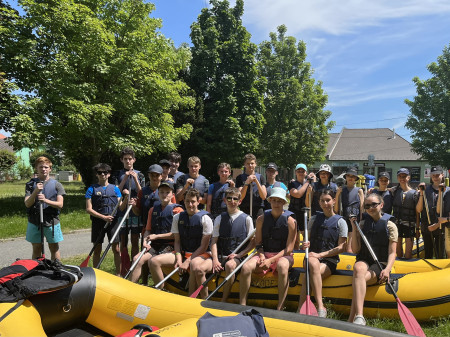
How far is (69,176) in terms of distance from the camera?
156 ft

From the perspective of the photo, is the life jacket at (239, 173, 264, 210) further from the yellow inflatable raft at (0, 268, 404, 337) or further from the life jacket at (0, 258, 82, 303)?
the life jacket at (0, 258, 82, 303)

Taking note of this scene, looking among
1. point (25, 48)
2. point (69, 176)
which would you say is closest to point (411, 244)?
point (25, 48)

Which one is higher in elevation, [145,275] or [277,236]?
[277,236]

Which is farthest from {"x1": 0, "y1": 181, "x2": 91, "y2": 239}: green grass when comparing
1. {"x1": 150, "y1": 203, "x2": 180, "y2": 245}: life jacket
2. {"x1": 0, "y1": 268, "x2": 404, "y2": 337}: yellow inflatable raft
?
{"x1": 0, "y1": 268, "x2": 404, "y2": 337}: yellow inflatable raft

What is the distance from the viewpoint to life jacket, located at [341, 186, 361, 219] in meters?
6.17

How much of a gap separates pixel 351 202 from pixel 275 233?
2.20 m

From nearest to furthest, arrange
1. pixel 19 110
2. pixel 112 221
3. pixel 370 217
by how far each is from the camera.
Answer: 1. pixel 370 217
2. pixel 112 221
3. pixel 19 110

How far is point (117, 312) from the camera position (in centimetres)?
360

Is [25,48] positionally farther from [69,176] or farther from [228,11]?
[69,176]

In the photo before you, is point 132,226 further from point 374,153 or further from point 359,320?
point 374,153

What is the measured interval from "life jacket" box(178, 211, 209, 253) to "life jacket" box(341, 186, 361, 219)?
279cm

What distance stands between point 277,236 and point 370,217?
4.28 feet

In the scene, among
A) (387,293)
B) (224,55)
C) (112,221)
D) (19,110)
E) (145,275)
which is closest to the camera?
(387,293)

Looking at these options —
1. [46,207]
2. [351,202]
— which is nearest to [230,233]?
[351,202]
